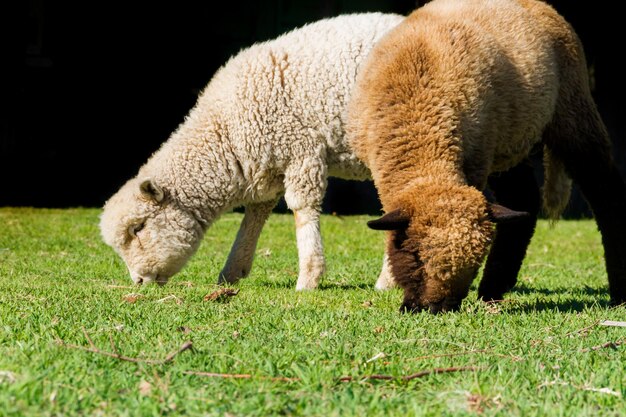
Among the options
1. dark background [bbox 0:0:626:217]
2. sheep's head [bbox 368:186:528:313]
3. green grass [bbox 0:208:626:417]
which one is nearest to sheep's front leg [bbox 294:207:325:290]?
green grass [bbox 0:208:626:417]

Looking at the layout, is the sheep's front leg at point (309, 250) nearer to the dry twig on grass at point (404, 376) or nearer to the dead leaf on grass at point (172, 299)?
the dead leaf on grass at point (172, 299)

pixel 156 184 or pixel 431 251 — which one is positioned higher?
pixel 431 251

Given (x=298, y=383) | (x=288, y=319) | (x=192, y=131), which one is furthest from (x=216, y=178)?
(x=298, y=383)

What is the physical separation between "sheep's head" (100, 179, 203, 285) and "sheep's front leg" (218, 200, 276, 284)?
43 cm

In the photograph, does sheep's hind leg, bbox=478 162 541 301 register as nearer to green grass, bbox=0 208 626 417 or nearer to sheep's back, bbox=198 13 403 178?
green grass, bbox=0 208 626 417

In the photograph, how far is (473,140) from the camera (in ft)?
18.6

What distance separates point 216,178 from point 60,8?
9.92 m

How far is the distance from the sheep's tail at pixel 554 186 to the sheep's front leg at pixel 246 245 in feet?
7.54

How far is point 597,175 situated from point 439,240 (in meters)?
1.89

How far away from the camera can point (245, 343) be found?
453 centimetres

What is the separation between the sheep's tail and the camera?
22.0ft

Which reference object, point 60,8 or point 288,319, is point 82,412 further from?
point 60,8

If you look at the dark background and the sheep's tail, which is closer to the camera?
the sheep's tail

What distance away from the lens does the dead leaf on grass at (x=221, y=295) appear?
622 cm
